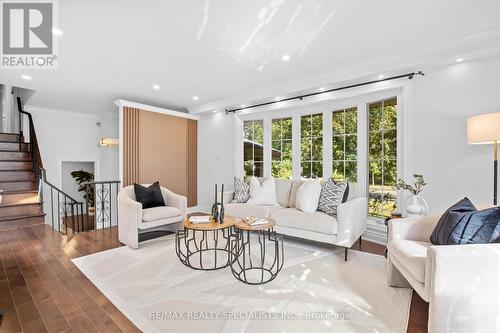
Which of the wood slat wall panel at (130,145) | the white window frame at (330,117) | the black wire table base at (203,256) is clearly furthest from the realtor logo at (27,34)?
the white window frame at (330,117)

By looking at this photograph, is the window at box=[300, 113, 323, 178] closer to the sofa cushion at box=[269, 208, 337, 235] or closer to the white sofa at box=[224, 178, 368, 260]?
the white sofa at box=[224, 178, 368, 260]

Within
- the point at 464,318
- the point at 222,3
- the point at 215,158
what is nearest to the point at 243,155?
the point at 215,158

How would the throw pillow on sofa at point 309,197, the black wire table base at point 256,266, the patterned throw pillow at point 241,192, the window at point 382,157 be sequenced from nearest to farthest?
the black wire table base at point 256,266 → the throw pillow on sofa at point 309,197 → the window at point 382,157 → the patterned throw pillow at point 241,192

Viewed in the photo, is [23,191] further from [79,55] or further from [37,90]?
[79,55]

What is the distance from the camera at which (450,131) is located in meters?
3.17

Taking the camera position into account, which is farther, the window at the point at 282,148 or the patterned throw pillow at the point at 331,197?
the window at the point at 282,148

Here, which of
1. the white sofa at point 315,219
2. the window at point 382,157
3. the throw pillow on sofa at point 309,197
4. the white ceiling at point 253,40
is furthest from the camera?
the window at point 382,157

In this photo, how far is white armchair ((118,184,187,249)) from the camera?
346 centimetres

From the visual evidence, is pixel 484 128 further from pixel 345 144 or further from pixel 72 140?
pixel 72 140

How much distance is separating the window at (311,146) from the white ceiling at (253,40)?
749 mm

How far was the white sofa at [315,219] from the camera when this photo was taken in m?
3.09

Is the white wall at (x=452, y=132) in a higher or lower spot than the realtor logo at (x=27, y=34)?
Answer: lower

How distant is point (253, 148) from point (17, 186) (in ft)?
16.6

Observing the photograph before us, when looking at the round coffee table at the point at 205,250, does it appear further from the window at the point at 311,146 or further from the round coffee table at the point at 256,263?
the window at the point at 311,146
